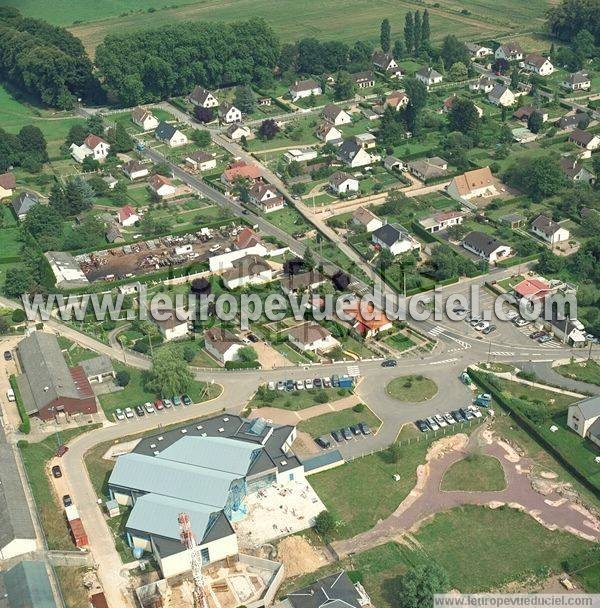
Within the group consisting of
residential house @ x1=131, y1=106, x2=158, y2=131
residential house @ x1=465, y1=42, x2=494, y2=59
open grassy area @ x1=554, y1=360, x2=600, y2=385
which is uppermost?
residential house @ x1=465, y1=42, x2=494, y2=59

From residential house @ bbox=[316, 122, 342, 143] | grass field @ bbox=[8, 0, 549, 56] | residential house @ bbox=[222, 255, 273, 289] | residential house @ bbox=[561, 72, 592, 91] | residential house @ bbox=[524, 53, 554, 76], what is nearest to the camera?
residential house @ bbox=[222, 255, 273, 289]

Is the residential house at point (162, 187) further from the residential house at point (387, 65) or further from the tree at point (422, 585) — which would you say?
the tree at point (422, 585)

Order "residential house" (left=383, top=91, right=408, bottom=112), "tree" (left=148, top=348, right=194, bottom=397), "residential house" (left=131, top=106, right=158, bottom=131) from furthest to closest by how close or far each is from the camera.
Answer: "residential house" (left=383, top=91, right=408, bottom=112) < "residential house" (left=131, top=106, right=158, bottom=131) < "tree" (left=148, top=348, right=194, bottom=397)

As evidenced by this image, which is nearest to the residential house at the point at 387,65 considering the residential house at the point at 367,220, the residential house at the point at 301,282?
the residential house at the point at 367,220

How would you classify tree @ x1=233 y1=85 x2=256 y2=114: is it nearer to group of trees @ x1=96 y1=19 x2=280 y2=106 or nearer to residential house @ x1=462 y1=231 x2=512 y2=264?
group of trees @ x1=96 y1=19 x2=280 y2=106

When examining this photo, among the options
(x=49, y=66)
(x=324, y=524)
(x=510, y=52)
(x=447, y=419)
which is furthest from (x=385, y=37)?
(x=324, y=524)

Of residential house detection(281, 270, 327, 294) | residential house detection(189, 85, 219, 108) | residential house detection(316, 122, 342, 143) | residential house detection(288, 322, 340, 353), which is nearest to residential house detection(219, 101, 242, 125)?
residential house detection(189, 85, 219, 108)

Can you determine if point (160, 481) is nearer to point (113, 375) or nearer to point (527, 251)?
point (113, 375)

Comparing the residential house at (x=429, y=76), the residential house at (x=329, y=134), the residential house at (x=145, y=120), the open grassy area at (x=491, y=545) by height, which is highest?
the residential house at (x=429, y=76)
